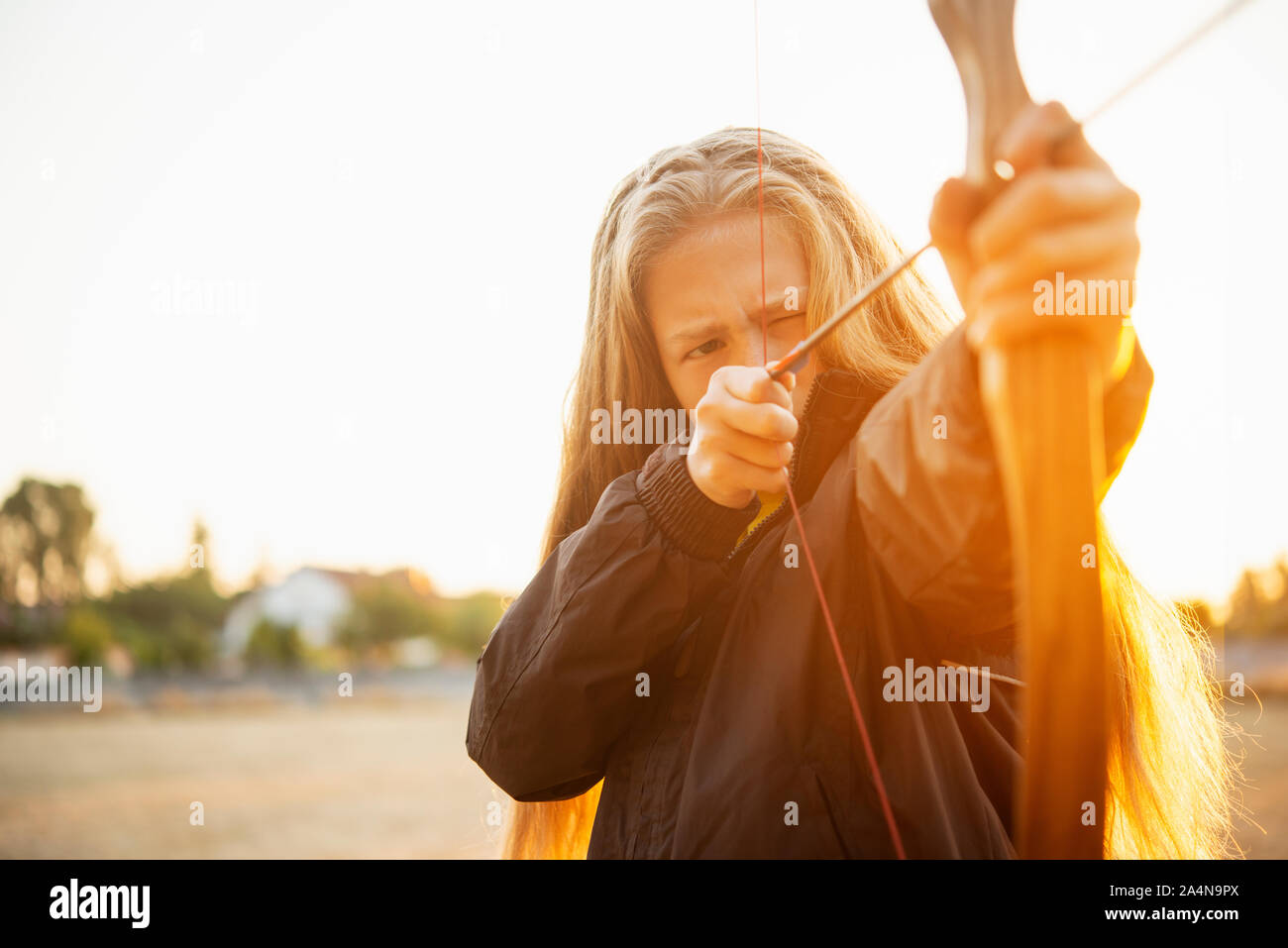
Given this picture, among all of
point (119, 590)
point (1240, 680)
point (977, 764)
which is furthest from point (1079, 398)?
point (119, 590)

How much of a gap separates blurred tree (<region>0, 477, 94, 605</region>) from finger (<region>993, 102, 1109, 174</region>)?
46.4m

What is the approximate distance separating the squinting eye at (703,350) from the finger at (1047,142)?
76 centimetres

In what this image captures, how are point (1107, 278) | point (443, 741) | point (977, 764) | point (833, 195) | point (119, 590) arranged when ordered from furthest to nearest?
1. point (119, 590)
2. point (443, 741)
3. point (833, 195)
4. point (977, 764)
5. point (1107, 278)

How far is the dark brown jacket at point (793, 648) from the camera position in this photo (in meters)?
0.75

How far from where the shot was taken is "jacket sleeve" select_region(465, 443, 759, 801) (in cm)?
98

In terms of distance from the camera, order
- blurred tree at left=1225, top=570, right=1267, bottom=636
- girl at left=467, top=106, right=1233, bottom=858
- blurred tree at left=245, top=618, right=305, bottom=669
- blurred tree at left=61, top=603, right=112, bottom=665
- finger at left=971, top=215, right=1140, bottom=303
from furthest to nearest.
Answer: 1. blurred tree at left=245, top=618, right=305, bottom=669
2. blurred tree at left=61, top=603, right=112, bottom=665
3. blurred tree at left=1225, top=570, right=1267, bottom=636
4. girl at left=467, top=106, right=1233, bottom=858
5. finger at left=971, top=215, right=1140, bottom=303

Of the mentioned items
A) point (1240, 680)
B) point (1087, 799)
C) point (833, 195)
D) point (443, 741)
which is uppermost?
point (833, 195)

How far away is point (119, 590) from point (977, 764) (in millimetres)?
43329

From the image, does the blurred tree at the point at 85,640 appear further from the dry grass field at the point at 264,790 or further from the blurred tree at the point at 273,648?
the dry grass field at the point at 264,790

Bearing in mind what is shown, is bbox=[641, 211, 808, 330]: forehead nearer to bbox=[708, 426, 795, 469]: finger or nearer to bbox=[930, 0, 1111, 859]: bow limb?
bbox=[708, 426, 795, 469]: finger

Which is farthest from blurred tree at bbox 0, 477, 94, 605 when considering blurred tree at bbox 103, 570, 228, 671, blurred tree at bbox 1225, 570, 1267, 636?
blurred tree at bbox 1225, 570, 1267, 636

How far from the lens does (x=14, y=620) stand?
31.2m

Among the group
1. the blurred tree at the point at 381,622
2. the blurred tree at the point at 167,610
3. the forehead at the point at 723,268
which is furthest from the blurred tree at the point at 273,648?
the forehead at the point at 723,268
